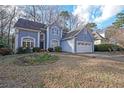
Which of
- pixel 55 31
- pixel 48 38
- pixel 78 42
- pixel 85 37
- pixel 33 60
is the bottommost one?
pixel 33 60

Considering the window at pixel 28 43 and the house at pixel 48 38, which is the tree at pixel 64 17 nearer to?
the house at pixel 48 38

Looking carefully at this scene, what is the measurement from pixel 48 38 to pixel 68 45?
3.01m

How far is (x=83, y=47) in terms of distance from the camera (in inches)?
999

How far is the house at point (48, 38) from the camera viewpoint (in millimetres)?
21422

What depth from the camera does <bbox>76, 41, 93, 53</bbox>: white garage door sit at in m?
24.5

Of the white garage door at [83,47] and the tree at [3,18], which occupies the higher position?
the tree at [3,18]

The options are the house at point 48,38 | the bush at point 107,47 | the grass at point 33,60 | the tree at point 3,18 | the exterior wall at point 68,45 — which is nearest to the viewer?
the grass at point 33,60

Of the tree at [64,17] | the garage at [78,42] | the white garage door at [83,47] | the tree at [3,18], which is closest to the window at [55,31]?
the garage at [78,42]

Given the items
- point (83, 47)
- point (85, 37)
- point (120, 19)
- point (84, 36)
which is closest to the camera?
point (120, 19)

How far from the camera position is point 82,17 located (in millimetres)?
34156

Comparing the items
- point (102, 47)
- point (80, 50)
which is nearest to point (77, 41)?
point (80, 50)

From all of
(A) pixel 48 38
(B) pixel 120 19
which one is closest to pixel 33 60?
(A) pixel 48 38

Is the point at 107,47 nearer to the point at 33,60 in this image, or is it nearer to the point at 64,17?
the point at 64,17
